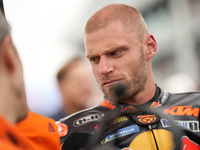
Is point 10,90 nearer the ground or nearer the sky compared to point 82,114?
nearer the sky

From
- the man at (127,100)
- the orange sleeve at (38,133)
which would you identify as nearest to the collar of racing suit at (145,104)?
the man at (127,100)

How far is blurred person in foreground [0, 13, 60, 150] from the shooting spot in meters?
0.51

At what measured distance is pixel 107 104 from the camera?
1.21 m

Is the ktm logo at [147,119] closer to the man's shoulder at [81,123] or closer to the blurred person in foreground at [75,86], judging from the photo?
the man's shoulder at [81,123]

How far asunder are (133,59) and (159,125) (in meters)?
0.31

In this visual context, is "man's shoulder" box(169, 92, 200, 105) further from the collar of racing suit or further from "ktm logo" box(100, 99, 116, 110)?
"ktm logo" box(100, 99, 116, 110)

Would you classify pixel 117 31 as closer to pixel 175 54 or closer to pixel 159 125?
pixel 159 125

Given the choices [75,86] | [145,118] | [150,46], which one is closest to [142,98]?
[145,118]

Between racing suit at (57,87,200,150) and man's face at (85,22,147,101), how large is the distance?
91mm

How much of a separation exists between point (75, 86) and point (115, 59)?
1.84ft

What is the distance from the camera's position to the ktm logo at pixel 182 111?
3.73ft

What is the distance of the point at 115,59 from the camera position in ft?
3.70

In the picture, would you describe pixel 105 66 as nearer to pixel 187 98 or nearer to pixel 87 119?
pixel 87 119

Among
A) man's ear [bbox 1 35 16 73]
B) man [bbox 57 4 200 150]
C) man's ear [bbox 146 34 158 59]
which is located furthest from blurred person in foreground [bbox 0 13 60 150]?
man's ear [bbox 146 34 158 59]
